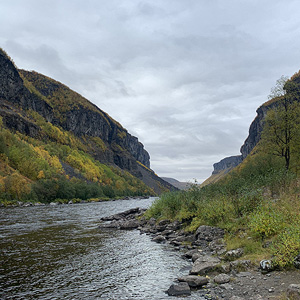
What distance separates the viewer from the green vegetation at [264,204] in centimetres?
1017

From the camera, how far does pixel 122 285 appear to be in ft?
31.7

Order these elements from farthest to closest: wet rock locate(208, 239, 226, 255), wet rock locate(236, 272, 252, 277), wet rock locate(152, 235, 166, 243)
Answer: wet rock locate(152, 235, 166, 243) < wet rock locate(208, 239, 226, 255) < wet rock locate(236, 272, 252, 277)

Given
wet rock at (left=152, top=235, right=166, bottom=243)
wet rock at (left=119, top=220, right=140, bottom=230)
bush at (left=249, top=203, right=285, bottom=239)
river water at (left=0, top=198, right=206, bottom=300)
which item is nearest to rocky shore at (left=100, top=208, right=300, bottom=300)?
river water at (left=0, top=198, right=206, bottom=300)

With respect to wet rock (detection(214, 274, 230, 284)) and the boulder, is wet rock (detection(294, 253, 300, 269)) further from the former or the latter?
the boulder

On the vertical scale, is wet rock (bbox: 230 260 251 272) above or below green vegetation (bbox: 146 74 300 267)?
below

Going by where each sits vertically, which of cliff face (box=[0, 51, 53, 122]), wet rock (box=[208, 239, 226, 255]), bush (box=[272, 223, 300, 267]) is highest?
cliff face (box=[0, 51, 53, 122])

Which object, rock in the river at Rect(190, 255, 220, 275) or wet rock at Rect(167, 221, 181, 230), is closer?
rock in the river at Rect(190, 255, 220, 275)

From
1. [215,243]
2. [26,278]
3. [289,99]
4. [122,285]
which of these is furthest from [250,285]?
[289,99]

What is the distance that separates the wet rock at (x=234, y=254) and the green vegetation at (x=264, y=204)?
256 mm

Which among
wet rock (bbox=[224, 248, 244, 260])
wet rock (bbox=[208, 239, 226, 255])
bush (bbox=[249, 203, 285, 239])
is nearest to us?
wet rock (bbox=[224, 248, 244, 260])

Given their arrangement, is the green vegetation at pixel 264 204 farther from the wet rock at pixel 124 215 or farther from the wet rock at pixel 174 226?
the wet rock at pixel 124 215

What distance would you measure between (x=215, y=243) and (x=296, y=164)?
2398cm

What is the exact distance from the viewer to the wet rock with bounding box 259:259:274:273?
8.65 meters

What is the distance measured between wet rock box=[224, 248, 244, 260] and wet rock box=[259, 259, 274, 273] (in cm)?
202
